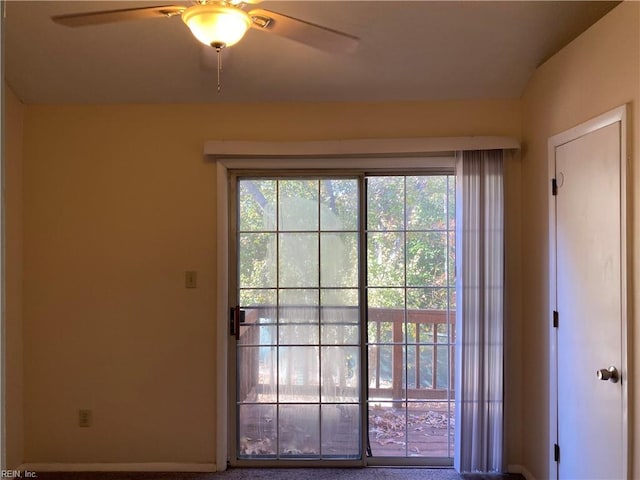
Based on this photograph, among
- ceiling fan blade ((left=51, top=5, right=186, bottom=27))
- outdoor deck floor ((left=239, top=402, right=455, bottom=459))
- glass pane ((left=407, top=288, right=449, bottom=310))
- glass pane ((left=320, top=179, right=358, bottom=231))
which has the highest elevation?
ceiling fan blade ((left=51, top=5, right=186, bottom=27))

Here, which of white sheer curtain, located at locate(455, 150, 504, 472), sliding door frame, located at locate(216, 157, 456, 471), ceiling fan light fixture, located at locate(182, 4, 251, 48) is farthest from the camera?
sliding door frame, located at locate(216, 157, 456, 471)

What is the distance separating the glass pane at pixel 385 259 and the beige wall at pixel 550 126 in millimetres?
758

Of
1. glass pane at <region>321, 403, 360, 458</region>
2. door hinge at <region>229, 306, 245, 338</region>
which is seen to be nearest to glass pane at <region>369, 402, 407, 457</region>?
glass pane at <region>321, 403, 360, 458</region>

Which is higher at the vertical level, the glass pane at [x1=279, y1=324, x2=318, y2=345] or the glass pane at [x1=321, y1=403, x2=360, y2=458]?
the glass pane at [x1=279, y1=324, x2=318, y2=345]

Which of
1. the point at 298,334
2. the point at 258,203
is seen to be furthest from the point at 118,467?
the point at 258,203

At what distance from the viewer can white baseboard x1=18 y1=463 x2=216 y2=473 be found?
263 cm

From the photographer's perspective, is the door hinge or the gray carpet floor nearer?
the gray carpet floor

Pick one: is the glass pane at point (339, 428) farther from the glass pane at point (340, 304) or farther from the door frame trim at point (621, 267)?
the door frame trim at point (621, 267)

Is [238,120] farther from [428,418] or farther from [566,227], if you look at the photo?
[428,418]

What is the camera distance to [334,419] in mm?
2701

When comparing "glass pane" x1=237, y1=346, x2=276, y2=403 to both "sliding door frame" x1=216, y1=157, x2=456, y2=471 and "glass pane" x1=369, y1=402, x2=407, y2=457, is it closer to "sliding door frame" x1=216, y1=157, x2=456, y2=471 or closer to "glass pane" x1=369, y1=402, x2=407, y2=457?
"sliding door frame" x1=216, y1=157, x2=456, y2=471

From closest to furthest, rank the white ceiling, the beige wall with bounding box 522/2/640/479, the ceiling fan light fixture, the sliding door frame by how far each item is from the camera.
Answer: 1. the ceiling fan light fixture
2. the beige wall with bounding box 522/2/640/479
3. the white ceiling
4. the sliding door frame

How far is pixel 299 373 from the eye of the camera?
8.89 ft

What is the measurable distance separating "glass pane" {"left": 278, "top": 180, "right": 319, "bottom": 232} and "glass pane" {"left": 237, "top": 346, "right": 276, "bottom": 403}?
828mm
